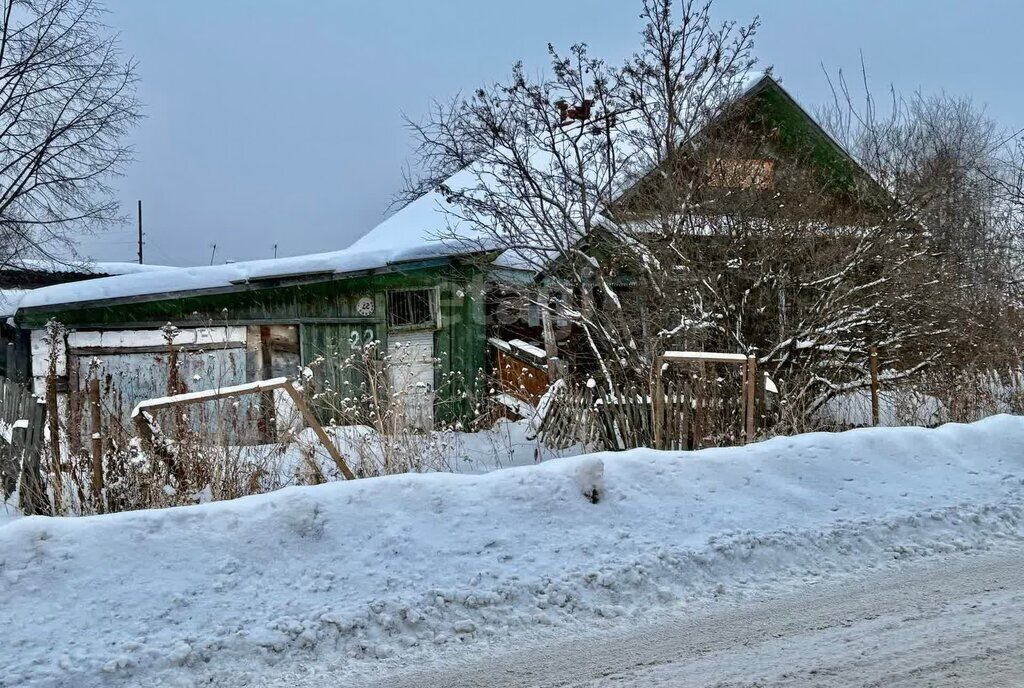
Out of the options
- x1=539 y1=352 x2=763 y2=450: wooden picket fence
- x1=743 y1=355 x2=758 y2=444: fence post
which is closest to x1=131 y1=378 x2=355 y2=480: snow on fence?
x1=539 y1=352 x2=763 y2=450: wooden picket fence

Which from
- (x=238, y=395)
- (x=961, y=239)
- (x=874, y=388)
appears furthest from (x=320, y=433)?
(x=961, y=239)

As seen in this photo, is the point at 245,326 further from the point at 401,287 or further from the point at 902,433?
the point at 902,433

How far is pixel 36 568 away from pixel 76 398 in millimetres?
2577

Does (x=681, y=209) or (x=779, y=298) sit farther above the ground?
(x=681, y=209)

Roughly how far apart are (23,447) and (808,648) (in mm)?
Result: 5344

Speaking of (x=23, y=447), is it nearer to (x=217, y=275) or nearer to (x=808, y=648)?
(x=808, y=648)

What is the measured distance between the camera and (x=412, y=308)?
12.9m

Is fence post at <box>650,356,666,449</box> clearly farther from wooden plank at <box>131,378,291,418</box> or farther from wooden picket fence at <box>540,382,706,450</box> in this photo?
wooden plank at <box>131,378,291,418</box>

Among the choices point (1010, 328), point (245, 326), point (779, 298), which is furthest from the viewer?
point (245, 326)

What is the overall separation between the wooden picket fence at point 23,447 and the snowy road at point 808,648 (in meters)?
3.63

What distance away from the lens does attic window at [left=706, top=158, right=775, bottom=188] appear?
9812 mm

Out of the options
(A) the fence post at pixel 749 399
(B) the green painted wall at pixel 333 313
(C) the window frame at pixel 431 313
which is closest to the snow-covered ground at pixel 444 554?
(A) the fence post at pixel 749 399

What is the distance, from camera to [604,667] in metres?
3.34

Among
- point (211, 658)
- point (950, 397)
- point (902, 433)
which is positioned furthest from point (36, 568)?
point (950, 397)
